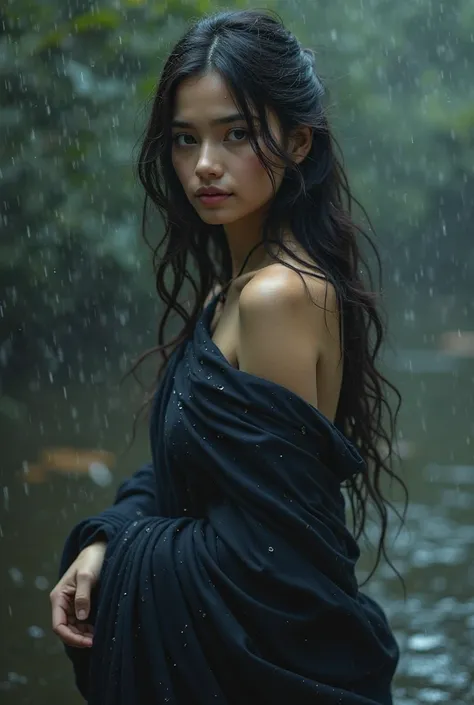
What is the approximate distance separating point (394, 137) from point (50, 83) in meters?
1.44

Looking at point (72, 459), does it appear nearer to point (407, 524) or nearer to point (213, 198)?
point (407, 524)

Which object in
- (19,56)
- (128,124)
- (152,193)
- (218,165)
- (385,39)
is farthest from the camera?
(385,39)

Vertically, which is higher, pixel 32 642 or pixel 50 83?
pixel 50 83

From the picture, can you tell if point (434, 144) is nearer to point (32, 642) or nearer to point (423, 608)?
point (423, 608)

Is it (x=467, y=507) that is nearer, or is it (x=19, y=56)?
(x=19, y=56)

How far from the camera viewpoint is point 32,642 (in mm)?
2359

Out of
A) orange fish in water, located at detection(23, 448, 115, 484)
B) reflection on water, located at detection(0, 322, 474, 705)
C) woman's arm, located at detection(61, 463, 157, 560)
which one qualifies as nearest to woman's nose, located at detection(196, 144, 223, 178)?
woman's arm, located at detection(61, 463, 157, 560)

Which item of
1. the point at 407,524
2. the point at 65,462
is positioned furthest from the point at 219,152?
the point at 65,462

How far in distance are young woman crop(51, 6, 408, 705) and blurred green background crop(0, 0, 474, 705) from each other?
2.70ft

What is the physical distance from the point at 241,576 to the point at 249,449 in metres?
0.13

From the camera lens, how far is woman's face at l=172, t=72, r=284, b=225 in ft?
3.69

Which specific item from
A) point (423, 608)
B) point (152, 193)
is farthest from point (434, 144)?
point (152, 193)

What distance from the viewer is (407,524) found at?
9.52 ft

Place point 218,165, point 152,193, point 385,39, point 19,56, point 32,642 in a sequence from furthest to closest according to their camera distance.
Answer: point 385,39
point 19,56
point 32,642
point 152,193
point 218,165
